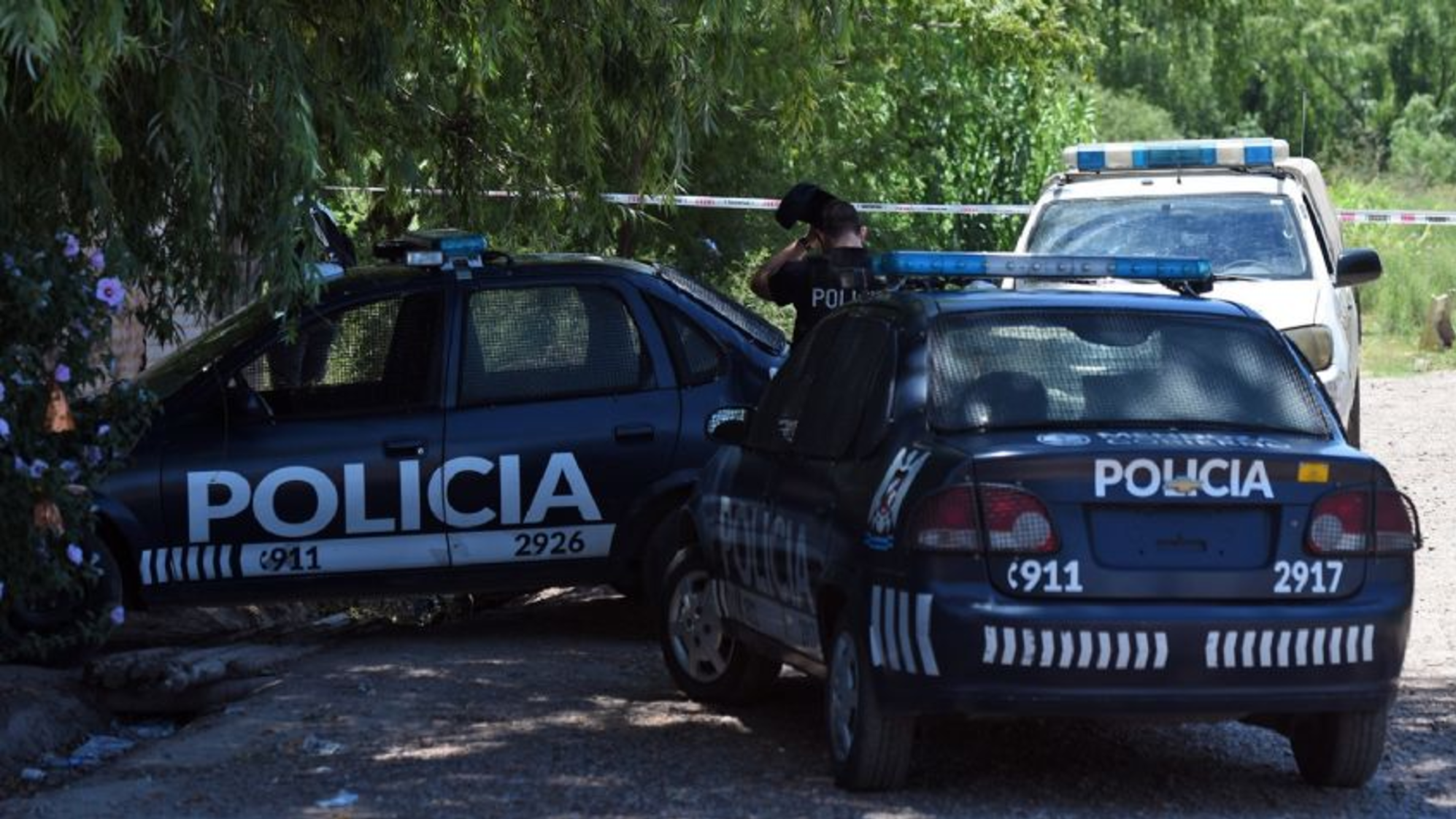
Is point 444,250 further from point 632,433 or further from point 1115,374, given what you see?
point 1115,374

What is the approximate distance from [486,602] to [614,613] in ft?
4.07

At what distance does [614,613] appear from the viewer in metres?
11.1

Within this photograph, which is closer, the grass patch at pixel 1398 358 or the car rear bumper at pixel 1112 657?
the car rear bumper at pixel 1112 657

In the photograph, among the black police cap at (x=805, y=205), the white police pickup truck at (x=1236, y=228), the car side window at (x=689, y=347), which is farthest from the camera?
the white police pickup truck at (x=1236, y=228)

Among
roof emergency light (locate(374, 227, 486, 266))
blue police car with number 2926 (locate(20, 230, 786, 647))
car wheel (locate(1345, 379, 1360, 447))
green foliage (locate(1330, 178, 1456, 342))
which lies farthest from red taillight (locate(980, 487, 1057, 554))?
green foliage (locate(1330, 178, 1456, 342))

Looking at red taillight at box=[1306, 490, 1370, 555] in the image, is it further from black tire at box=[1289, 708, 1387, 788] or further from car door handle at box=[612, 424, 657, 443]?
car door handle at box=[612, 424, 657, 443]

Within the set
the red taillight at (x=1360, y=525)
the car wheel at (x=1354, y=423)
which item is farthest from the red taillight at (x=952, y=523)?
the car wheel at (x=1354, y=423)

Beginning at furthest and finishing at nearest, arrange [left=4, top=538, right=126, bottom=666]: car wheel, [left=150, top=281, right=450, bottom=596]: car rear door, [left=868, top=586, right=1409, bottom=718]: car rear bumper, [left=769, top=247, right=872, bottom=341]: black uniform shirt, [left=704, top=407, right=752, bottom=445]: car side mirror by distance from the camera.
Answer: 1. [left=769, top=247, right=872, bottom=341]: black uniform shirt
2. [left=150, top=281, right=450, bottom=596]: car rear door
3. [left=4, top=538, right=126, bottom=666]: car wheel
4. [left=704, top=407, right=752, bottom=445]: car side mirror
5. [left=868, top=586, right=1409, bottom=718]: car rear bumper

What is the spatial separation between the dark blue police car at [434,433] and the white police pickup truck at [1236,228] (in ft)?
11.6

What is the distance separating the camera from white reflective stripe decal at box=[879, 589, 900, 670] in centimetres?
654

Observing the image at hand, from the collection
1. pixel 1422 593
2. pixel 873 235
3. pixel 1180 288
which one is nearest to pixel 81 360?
pixel 1180 288

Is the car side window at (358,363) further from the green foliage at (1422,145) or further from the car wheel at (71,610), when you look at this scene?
the green foliage at (1422,145)

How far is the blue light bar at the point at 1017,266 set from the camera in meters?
7.45

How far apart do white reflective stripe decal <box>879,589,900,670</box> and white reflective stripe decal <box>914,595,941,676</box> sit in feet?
0.31
